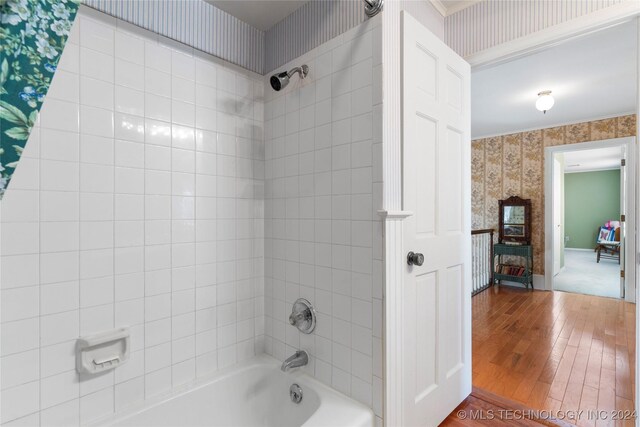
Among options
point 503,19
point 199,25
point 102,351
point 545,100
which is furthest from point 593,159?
point 102,351

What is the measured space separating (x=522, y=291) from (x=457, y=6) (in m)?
4.10

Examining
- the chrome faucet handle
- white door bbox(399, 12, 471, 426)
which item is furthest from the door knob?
the chrome faucet handle

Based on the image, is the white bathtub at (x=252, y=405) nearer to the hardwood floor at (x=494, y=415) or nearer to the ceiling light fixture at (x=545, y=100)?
the hardwood floor at (x=494, y=415)

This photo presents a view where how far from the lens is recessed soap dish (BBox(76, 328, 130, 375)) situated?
126 cm

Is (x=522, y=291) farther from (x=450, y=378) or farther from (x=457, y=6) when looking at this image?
(x=457, y=6)

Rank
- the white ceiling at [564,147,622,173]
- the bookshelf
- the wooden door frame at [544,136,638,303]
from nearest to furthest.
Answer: the wooden door frame at [544,136,638,303] < the bookshelf < the white ceiling at [564,147,622,173]

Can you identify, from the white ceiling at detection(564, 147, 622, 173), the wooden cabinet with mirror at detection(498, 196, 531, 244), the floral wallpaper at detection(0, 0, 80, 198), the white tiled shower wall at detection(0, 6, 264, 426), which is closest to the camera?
the floral wallpaper at detection(0, 0, 80, 198)

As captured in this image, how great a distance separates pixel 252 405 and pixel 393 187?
1394 mm

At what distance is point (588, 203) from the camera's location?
332 inches

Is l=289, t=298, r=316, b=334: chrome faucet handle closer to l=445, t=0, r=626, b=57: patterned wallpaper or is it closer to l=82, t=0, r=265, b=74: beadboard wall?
l=82, t=0, r=265, b=74: beadboard wall

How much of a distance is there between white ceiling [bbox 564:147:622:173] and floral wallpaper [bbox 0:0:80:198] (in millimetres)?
6863

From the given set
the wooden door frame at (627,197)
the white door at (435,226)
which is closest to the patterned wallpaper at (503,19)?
the white door at (435,226)

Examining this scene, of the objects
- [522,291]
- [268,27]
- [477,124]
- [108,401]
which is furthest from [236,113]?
[522,291]

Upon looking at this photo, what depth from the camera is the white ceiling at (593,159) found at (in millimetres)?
5867
